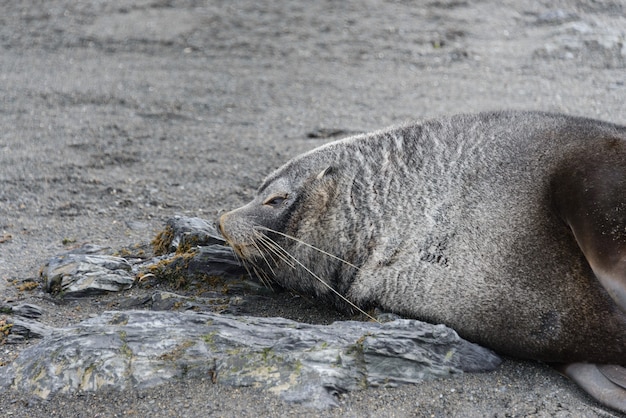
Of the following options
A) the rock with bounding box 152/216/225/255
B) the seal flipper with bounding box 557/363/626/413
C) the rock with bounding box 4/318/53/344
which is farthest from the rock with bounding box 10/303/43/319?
the seal flipper with bounding box 557/363/626/413

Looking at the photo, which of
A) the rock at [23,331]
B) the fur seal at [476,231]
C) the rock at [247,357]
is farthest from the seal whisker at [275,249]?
the rock at [23,331]

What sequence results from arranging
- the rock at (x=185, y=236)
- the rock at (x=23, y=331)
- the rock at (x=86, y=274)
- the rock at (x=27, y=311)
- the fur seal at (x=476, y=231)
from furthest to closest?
the rock at (x=185, y=236) < the rock at (x=86, y=274) < the rock at (x=27, y=311) < the rock at (x=23, y=331) < the fur seal at (x=476, y=231)

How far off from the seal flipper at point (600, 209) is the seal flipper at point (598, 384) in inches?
14.6

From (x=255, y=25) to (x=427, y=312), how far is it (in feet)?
25.6

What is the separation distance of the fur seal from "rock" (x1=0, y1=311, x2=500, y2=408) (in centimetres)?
33

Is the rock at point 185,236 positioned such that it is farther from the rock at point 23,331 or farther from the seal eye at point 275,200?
the rock at point 23,331

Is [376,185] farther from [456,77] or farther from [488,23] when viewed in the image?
[488,23]

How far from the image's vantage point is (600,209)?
4375 mm

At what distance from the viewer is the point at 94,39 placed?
461 inches

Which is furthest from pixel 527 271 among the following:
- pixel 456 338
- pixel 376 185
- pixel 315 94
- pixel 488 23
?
pixel 488 23

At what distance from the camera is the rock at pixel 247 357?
163 inches

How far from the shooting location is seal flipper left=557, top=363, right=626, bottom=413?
167 inches

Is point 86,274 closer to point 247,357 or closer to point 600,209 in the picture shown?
point 247,357

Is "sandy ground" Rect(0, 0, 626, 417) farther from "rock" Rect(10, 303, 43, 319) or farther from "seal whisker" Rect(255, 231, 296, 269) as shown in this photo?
"seal whisker" Rect(255, 231, 296, 269)
